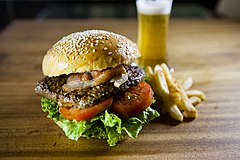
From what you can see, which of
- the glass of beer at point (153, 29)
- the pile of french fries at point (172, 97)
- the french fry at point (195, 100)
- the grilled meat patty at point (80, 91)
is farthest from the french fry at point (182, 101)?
the glass of beer at point (153, 29)

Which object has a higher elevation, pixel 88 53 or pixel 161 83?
pixel 88 53

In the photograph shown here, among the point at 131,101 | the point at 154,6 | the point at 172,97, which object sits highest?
the point at 154,6

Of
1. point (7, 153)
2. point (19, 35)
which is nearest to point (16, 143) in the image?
point (7, 153)

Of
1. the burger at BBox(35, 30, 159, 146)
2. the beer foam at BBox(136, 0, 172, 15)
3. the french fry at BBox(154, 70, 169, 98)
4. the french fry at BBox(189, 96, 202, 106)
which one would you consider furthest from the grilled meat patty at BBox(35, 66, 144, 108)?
the beer foam at BBox(136, 0, 172, 15)

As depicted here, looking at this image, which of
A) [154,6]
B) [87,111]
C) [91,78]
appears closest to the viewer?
[87,111]

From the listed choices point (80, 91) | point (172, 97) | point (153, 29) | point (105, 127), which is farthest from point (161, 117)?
point (153, 29)

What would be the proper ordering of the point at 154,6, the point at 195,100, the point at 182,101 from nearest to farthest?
the point at 182,101, the point at 195,100, the point at 154,6

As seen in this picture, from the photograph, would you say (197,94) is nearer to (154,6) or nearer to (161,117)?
(161,117)
